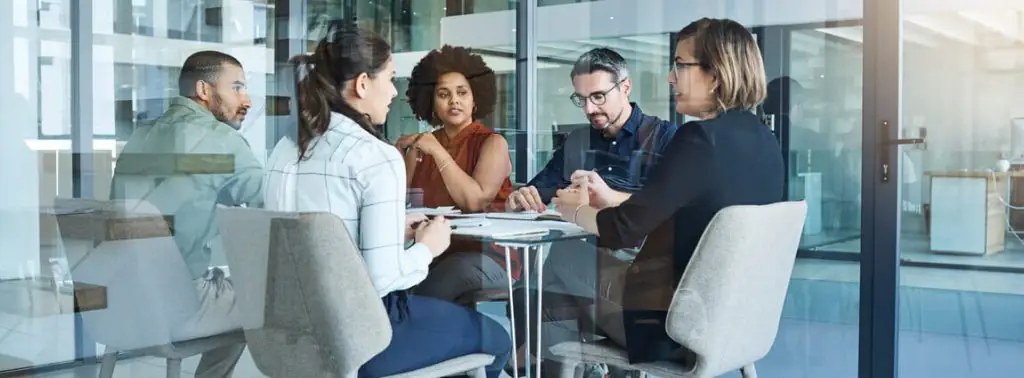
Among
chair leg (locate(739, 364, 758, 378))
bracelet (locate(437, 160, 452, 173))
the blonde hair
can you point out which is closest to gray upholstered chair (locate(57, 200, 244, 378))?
bracelet (locate(437, 160, 452, 173))

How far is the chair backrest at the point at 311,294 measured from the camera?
6.93 ft

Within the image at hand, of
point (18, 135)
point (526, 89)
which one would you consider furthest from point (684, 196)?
point (18, 135)

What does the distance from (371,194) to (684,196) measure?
0.76 metres

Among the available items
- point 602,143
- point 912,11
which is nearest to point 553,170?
point 602,143

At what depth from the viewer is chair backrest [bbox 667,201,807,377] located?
2393 mm

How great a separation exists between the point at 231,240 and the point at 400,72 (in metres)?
0.63

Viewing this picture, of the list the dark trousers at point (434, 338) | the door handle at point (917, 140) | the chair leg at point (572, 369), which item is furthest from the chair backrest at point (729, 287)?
the door handle at point (917, 140)

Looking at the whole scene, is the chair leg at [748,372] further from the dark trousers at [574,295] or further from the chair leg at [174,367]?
the chair leg at [174,367]

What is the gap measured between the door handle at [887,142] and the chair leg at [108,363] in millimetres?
2549

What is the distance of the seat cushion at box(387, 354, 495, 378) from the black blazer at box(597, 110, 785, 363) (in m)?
0.39

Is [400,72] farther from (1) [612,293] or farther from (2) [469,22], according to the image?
(1) [612,293]

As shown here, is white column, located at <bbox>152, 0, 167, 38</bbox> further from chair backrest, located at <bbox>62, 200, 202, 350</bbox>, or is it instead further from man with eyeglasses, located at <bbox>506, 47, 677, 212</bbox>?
man with eyeglasses, located at <bbox>506, 47, 677, 212</bbox>

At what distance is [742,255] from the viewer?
2.42 meters

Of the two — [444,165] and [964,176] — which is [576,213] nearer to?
[444,165]
